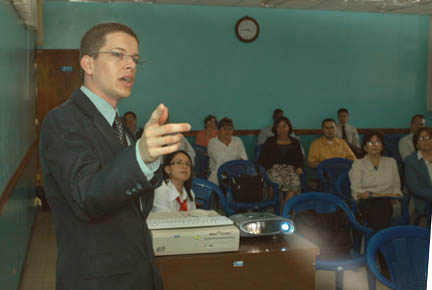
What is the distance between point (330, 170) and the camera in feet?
17.8

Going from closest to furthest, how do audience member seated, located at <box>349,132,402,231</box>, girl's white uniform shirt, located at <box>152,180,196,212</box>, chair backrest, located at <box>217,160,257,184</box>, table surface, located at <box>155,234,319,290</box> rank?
table surface, located at <box>155,234,319,290</box> < girl's white uniform shirt, located at <box>152,180,196,212</box> < audience member seated, located at <box>349,132,402,231</box> < chair backrest, located at <box>217,160,257,184</box>

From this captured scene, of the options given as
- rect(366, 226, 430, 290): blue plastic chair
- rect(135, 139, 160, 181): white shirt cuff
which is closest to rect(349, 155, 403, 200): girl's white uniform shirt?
rect(366, 226, 430, 290): blue plastic chair

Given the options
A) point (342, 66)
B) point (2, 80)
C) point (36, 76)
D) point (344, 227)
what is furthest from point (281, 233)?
point (342, 66)

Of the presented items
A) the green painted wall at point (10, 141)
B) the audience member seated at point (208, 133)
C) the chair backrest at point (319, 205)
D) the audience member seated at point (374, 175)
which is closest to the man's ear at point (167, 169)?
the chair backrest at point (319, 205)

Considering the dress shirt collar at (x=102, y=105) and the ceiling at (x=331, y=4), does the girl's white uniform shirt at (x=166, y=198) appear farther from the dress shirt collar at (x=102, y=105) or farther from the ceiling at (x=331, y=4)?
the ceiling at (x=331, y=4)

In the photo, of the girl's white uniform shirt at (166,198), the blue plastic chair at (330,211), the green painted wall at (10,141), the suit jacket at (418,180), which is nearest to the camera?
the green painted wall at (10,141)

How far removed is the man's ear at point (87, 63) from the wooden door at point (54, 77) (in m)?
5.62

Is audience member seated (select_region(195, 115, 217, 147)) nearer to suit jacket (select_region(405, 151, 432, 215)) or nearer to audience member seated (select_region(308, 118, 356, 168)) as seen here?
audience member seated (select_region(308, 118, 356, 168))

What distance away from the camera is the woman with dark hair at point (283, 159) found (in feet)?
17.9

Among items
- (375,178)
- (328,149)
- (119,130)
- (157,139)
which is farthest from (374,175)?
(157,139)

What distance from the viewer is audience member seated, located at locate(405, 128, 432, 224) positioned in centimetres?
419

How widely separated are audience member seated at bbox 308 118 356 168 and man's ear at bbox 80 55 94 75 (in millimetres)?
5371

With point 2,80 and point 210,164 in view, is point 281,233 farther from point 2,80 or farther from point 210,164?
point 210,164

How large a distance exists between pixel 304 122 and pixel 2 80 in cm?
586
